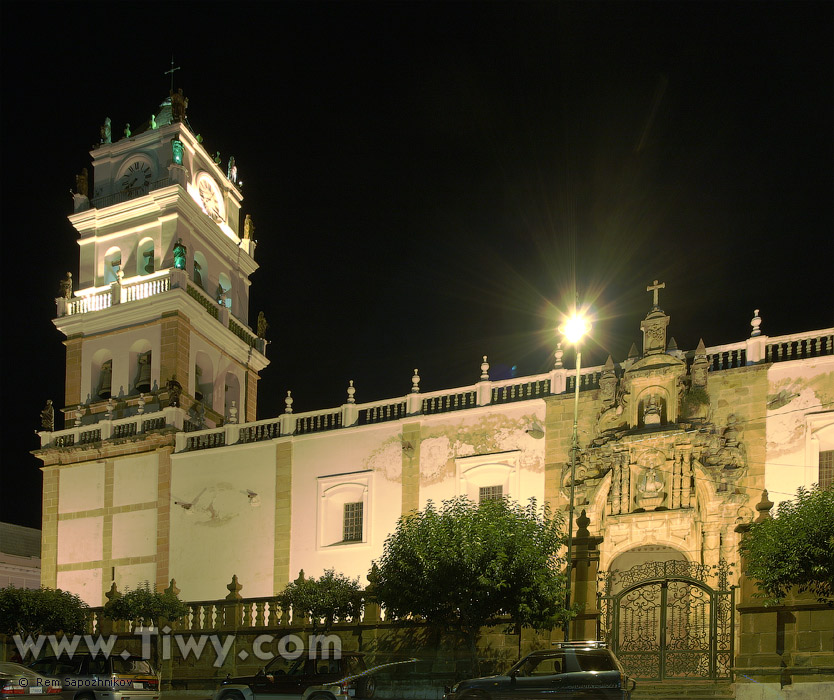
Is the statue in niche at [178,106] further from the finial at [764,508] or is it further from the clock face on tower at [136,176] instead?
the finial at [764,508]

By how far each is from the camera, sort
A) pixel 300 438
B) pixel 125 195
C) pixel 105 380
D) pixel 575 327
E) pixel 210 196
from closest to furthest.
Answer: pixel 575 327 → pixel 300 438 → pixel 105 380 → pixel 125 195 → pixel 210 196

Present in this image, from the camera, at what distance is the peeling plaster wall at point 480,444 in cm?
2850

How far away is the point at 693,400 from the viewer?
2677cm

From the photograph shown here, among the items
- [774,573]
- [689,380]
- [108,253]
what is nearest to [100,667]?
[774,573]

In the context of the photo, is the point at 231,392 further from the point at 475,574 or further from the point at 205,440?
the point at 475,574

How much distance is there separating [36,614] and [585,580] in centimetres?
1601

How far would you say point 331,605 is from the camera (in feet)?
84.8

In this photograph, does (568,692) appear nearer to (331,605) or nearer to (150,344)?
(331,605)

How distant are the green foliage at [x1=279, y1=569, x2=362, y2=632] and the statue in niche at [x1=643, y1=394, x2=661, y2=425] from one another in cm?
859

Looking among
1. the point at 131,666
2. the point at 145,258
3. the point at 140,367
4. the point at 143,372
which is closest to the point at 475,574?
the point at 131,666

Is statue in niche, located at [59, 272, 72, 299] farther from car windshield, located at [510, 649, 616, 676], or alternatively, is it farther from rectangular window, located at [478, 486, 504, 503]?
car windshield, located at [510, 649, 616, 676]

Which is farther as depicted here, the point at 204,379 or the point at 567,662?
the point at 204,379

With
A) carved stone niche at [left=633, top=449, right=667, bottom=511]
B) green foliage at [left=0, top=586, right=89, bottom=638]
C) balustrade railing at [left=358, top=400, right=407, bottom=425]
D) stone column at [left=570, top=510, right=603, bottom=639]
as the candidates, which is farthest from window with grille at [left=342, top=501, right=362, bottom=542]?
carved stone niche at [left=633, top=449, right=667, bottom=511]

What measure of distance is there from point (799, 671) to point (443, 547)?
304 inches
